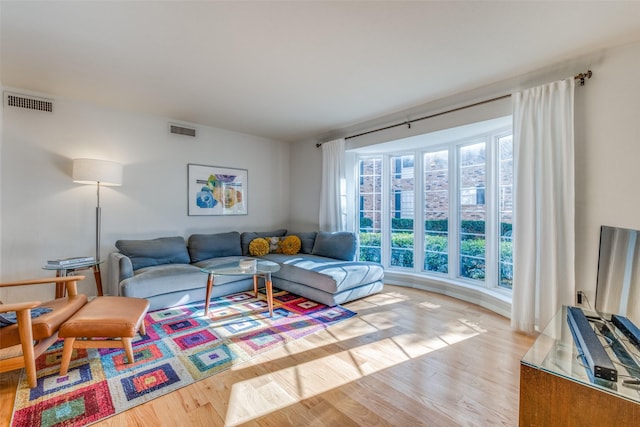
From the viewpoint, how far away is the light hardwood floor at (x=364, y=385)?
158cm

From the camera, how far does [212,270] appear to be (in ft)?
10.2

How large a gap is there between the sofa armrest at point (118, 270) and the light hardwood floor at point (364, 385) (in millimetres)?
1151

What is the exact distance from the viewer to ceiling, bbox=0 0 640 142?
1.83 m

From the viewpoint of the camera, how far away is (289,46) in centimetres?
224

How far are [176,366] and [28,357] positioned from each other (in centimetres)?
85

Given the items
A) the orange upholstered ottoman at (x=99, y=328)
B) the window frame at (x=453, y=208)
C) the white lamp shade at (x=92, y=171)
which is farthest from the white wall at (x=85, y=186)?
the window frame at (x=453, y=208)

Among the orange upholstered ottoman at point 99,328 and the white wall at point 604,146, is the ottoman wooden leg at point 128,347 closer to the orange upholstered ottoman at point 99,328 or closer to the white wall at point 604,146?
the orange upholstered ottoman at point 99,328

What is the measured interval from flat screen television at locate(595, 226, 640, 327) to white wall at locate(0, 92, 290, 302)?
446 centimetres

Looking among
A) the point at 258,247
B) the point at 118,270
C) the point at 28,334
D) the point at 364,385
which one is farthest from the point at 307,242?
the point at 28,334

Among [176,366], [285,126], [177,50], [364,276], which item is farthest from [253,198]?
[176,366]

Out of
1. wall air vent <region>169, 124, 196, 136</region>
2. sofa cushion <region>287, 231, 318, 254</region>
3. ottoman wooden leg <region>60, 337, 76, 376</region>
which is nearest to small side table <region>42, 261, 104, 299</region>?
ottoman wooden leg <region>60, 337, 76, 376</region>

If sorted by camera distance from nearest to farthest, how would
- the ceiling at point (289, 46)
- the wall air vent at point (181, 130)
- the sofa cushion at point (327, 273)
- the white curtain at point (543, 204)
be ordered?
1. the ceiling at point (289, 46)
2. the white curtain at point (543, 204)
3. the sofa cushion at point (327, 273)
4. the wall air vent at point (181, 130)

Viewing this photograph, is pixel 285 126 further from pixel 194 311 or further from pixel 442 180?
pixel 194 311

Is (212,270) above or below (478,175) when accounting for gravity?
below
